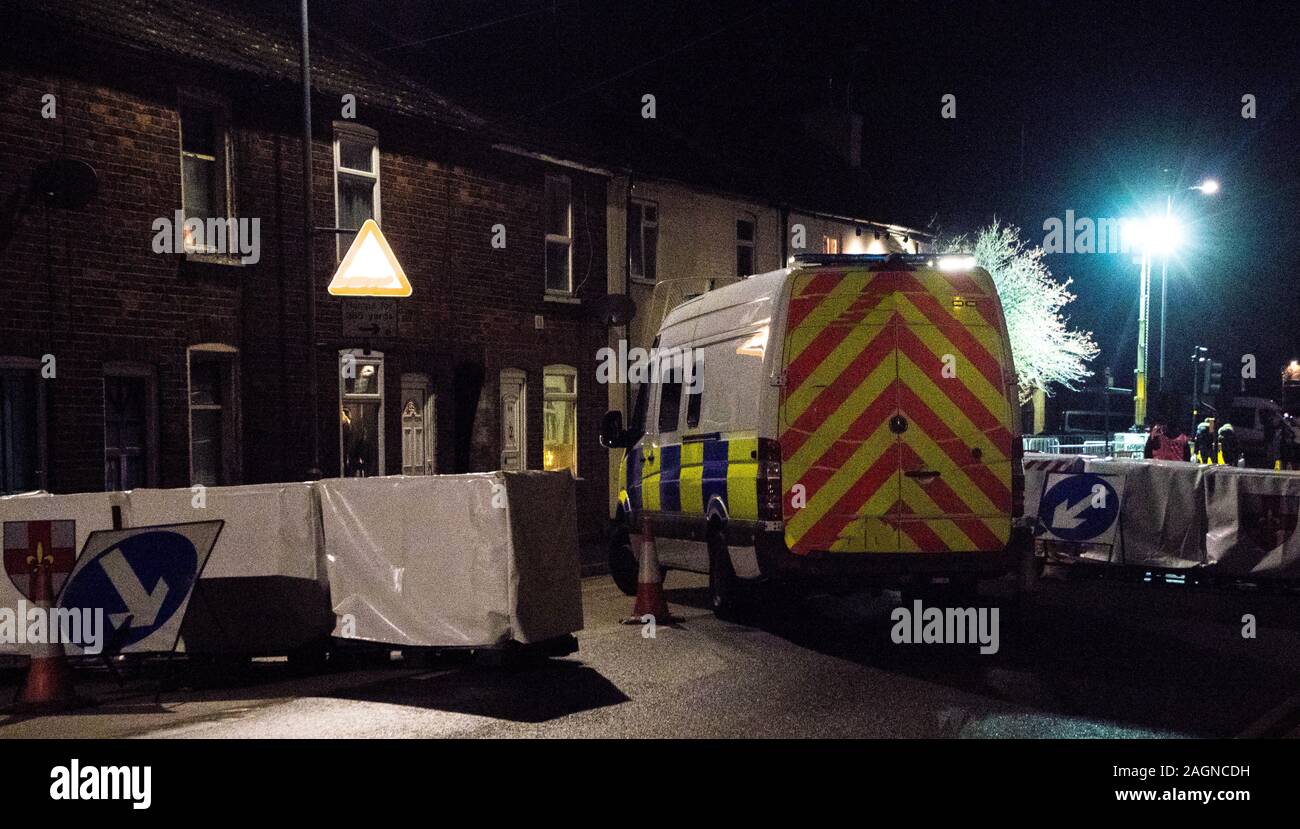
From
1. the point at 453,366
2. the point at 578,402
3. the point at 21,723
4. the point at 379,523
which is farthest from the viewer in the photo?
the point at 578,402

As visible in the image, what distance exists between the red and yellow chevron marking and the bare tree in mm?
35526

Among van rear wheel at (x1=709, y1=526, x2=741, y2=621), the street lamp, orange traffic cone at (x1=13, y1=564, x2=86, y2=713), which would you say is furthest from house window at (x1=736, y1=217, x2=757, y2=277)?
orange traffic cone at (x1=13, y1=564, x2=86, y2=713)

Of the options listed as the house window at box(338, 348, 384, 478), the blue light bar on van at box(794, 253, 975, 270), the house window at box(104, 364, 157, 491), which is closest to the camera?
the blue light bar on van at box(794, 253, 975, 270)

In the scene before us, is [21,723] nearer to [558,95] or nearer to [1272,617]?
[1272,617]

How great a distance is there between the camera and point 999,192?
47.7 meters

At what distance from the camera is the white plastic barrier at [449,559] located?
29.2 feet

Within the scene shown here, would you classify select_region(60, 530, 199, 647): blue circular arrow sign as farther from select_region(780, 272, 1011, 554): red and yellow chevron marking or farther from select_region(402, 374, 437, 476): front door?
select_region(402, 374, 437, 476): front door

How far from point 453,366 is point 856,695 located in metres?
14.6

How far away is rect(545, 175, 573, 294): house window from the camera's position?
2466cm

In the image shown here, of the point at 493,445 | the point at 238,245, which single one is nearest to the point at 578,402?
the point at 493,445

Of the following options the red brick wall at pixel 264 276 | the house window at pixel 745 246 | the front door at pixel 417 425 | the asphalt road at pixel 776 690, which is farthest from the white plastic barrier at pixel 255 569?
the house window at pixel 745 246

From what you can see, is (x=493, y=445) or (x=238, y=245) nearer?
(x=238, y=245)

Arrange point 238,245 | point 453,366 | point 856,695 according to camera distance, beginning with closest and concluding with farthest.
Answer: point 856,695 → point 238,245 → point 453,366

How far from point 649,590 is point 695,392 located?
1.88m
